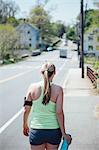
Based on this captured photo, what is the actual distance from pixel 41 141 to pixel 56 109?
356mm

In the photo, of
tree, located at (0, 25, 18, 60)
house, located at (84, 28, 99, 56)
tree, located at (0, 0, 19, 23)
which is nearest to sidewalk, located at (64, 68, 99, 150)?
house, located at (84, 28, 99, 56)

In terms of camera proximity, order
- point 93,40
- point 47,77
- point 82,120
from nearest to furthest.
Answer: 1. point 47,77
2. point 82,120
3. point 93,40

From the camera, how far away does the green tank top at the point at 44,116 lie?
505 cm

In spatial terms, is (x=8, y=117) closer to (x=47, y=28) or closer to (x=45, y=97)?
(x=45, y=97)

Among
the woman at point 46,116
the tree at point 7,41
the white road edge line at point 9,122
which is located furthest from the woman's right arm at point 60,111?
the tree at point 7,41

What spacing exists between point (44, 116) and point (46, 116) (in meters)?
0.02

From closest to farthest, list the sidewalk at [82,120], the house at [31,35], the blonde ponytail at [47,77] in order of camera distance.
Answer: the blonde ponytail at [47,77] → the sidewalk at [82,120] → the house at [31,35]

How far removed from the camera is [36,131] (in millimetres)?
5066

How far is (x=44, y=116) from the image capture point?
5055mm

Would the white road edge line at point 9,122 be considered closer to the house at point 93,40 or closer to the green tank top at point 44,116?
the green tank top at point 44,116

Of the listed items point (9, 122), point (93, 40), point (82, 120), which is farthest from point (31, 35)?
point (9, 122)

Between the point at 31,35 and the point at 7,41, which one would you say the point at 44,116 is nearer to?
the point at 7,41

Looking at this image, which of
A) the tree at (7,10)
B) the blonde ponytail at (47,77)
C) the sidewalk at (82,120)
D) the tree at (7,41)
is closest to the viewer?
the blonde ponytail at (47,77)

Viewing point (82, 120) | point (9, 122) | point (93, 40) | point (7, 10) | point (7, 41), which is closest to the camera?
point (9, 122)
